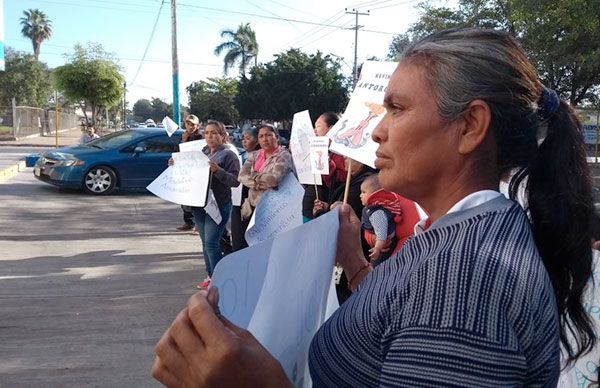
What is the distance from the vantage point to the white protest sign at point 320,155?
486cm

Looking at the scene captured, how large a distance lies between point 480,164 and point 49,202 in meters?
11.0

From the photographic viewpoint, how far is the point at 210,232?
5801 mm

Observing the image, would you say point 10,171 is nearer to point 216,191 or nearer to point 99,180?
point 99,180

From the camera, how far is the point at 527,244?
0.98 m

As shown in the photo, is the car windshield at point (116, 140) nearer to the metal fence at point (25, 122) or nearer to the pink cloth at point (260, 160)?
the pink cloth at point (260, 160)

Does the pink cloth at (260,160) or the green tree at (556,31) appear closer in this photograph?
the pink cloth at (260,160)

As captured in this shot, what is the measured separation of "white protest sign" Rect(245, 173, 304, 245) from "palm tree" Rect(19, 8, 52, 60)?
80806 mm

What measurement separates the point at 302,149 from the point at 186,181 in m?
1.38

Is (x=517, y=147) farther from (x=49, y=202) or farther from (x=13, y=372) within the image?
(x=49, y=202)

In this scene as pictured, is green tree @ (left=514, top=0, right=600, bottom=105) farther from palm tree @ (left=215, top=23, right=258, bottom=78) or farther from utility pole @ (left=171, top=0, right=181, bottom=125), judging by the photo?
palm tree @ (left=215, top=23, right=258, bottom=78)

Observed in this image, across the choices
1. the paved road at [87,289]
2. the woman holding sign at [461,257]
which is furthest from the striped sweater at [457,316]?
the paved road at [87,289]

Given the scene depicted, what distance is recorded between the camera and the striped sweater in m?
0.83

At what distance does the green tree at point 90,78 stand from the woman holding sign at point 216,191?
2455 cm

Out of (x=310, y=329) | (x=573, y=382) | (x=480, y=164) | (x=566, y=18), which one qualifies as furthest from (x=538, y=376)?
(x=566, y=18)
